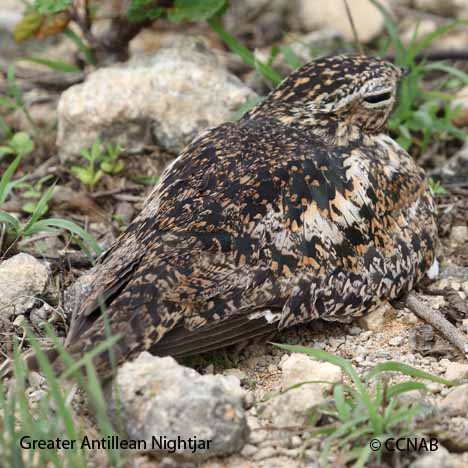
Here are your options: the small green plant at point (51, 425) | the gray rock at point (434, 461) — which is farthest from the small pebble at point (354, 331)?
the small green plant at point (51, 425)

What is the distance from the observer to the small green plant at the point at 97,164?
5.04 m

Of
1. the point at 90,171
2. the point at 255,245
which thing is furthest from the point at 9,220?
the point at 255,245

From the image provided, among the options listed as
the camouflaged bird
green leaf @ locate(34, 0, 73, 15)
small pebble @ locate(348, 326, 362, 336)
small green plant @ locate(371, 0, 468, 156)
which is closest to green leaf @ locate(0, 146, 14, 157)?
green leaf @ locate(34, 0, 73, 15)

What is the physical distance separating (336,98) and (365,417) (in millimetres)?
1861

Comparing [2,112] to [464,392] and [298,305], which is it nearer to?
[298,305]

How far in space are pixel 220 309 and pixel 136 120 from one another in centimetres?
204

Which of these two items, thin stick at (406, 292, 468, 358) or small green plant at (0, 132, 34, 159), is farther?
small green plant at (0, 132, 34, 159)

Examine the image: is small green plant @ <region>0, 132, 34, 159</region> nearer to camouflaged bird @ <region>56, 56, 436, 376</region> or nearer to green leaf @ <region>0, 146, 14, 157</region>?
green leaf @ <region>0, 146, 14, 157</region>

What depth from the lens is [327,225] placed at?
12.7 ft

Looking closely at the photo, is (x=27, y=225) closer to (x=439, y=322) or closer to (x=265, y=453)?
(x=265, y=453)

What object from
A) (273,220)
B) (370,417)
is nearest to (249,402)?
(370,417)

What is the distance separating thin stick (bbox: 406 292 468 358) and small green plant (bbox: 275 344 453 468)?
53 cm

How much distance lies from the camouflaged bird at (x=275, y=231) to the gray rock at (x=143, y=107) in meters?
0.75

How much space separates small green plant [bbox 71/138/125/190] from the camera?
5.04 meters
